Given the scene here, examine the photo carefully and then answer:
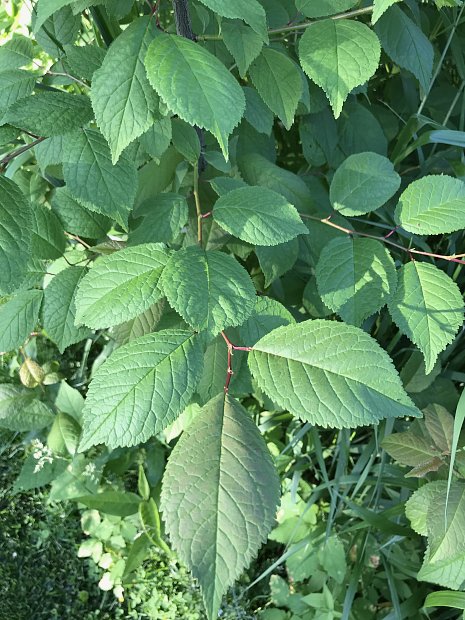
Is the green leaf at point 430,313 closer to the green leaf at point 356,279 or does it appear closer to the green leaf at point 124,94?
the green leaf at point 356,279

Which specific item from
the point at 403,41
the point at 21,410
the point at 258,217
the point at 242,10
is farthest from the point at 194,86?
the point at 21,410

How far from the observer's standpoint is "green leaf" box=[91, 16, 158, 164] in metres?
0.67

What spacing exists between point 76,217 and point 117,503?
2.87 feet

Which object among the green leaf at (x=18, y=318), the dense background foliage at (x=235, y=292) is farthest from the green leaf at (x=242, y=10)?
the green leaf at (x=18, y=318)

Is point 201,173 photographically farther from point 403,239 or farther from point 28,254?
point 403,239

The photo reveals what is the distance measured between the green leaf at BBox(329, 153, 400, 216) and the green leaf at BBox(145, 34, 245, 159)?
334 millimetres

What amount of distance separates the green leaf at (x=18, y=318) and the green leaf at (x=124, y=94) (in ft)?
1.37

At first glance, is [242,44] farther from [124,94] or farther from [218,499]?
[218,499]

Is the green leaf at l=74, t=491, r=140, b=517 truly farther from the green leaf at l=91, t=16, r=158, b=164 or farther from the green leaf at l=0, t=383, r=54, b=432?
the green leaf at l=91, t=16, r=158, b=164

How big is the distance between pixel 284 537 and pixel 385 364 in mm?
1000

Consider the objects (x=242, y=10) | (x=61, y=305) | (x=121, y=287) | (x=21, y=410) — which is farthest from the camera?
(x=21, y=410)

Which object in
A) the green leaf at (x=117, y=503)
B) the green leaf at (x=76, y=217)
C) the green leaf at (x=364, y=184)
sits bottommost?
the green leaf at (x=117, y=503)

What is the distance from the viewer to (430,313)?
84 cm

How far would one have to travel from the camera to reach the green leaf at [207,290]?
66 cm
